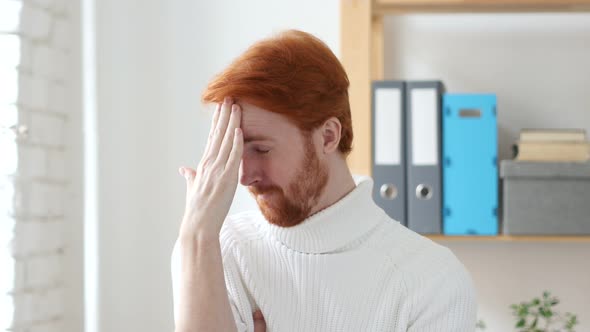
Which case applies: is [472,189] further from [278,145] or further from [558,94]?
[278,145]

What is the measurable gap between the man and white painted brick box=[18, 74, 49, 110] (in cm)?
71

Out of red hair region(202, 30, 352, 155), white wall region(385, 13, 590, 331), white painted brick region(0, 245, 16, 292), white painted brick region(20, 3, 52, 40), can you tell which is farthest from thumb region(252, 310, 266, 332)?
white wall region(385, 13, 590, 331)

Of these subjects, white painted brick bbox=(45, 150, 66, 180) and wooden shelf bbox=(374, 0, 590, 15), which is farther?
Result: wooden shelf bbox=(374, 0, 590, 15)

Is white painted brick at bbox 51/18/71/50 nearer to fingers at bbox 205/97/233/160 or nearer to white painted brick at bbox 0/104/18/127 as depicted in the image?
white painted brick at bbox 0/104/18/127

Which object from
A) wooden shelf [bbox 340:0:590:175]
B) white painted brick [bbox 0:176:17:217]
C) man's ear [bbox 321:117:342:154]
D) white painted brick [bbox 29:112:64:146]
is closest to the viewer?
man's ear [bbox 321:117:342:154]

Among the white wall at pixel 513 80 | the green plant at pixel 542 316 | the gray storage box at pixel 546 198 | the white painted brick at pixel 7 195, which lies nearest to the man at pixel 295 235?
the white painted brick at pixel 7 195

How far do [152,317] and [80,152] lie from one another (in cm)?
64

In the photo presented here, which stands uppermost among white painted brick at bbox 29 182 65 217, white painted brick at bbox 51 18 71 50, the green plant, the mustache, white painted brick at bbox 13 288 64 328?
white painted brick at bbox 51 18 71 50

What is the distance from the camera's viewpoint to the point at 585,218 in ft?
7.38

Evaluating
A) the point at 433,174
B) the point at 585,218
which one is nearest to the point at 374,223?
the point at 433,174

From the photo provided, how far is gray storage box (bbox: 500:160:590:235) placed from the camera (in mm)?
2240

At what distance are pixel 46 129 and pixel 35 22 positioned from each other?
27 cm

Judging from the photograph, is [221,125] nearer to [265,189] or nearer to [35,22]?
[265,189]

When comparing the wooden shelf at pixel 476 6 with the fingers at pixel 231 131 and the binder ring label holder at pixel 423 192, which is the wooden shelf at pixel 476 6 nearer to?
the binder ring label holder at pixel 423 192
